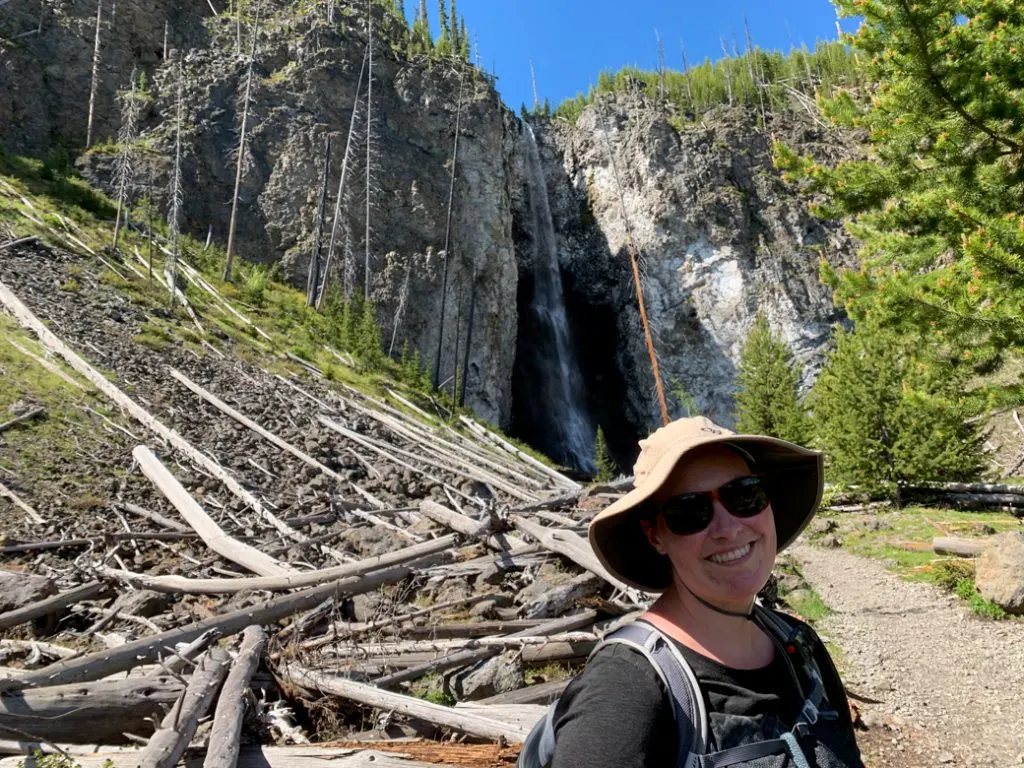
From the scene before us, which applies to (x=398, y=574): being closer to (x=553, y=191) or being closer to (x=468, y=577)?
(x=468, y=577)

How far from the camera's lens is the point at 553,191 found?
174 ft

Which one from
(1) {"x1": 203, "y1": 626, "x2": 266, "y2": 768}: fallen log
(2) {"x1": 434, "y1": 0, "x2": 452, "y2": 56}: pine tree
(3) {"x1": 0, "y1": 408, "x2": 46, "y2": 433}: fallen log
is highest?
(2) {"x1": 434, "y1": 0, "x2": 452, "y2": 56}: pine tree

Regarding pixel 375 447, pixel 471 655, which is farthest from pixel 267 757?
pixel 375 447

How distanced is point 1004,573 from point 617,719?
28.8 feet

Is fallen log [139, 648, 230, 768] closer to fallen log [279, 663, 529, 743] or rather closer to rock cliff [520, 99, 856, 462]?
fallen log [279, 663, 529, 743]

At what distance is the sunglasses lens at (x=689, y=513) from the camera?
71.3 inches

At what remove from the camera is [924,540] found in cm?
1191

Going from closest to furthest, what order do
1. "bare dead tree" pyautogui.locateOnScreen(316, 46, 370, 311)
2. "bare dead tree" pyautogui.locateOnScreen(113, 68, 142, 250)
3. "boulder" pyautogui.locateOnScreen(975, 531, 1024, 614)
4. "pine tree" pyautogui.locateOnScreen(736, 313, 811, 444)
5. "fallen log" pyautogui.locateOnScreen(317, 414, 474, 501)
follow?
"boulder" pyautogui.locateOnScreen(975, 531, 1024, 614) → "fallen log" pyautogui.locateOnScreen(317, 414, 474, 501) → "pine tree" pyautogui.locateOnScreen(736, 313, 811, 444) → "bare dead tree" pyautogui.locateOnScreen(113, 68, 142, 250) → "bare dead tree" pyautogui.locateOnScreen(316, 46, 370, 311)

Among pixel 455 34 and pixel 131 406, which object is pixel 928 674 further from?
pixel 455 34

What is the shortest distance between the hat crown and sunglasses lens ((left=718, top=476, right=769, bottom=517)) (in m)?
0.16

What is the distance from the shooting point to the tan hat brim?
1.84 meters

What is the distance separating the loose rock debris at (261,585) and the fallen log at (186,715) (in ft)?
0.04

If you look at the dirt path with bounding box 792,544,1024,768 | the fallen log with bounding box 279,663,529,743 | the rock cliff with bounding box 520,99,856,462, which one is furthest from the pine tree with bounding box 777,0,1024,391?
the rock cliff with bounding box 520,99,856,462

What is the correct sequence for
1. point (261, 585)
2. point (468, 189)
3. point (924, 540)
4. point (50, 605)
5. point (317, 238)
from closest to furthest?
1. point (50, 605)
2. point (261, 585)
3. point (924, 540)
4. point (317, 238)
5. point (468, 189)
